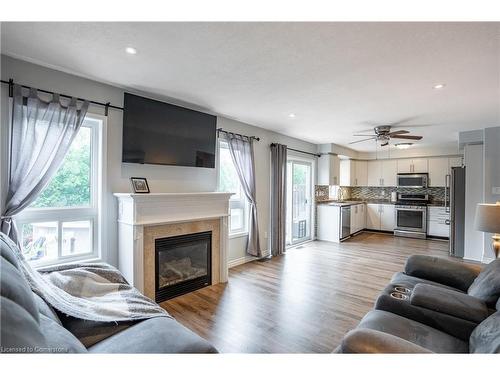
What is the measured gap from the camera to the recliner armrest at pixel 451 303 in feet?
5.18

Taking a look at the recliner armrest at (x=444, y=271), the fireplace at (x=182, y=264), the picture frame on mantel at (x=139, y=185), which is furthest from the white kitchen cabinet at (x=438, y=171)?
the picture frame on mantel at (x=139, y=185)

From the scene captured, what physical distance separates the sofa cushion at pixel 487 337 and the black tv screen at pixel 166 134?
3.10 m

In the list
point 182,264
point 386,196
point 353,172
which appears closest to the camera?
point 182,264

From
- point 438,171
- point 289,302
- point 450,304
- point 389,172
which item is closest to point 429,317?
point 450,304

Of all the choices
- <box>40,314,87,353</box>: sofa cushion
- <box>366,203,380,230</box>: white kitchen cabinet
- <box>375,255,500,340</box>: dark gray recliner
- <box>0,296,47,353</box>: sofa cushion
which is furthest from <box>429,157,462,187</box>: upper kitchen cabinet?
<box>0,296,47,353</box>: sofa cushion

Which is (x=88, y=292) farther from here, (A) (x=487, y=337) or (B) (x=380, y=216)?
(B) (x=380, y=216)

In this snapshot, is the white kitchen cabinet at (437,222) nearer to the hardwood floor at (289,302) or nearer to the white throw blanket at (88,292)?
the hardwood floor at (289,302)

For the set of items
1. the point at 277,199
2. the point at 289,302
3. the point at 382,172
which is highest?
the point at 382,172

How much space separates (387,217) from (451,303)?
20.6ft

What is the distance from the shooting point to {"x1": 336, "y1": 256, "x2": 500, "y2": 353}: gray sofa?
1.18 m

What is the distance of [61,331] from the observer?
1248 mm

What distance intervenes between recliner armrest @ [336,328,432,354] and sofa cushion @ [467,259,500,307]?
0.93 m

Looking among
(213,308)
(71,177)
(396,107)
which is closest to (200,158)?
(71,177)
